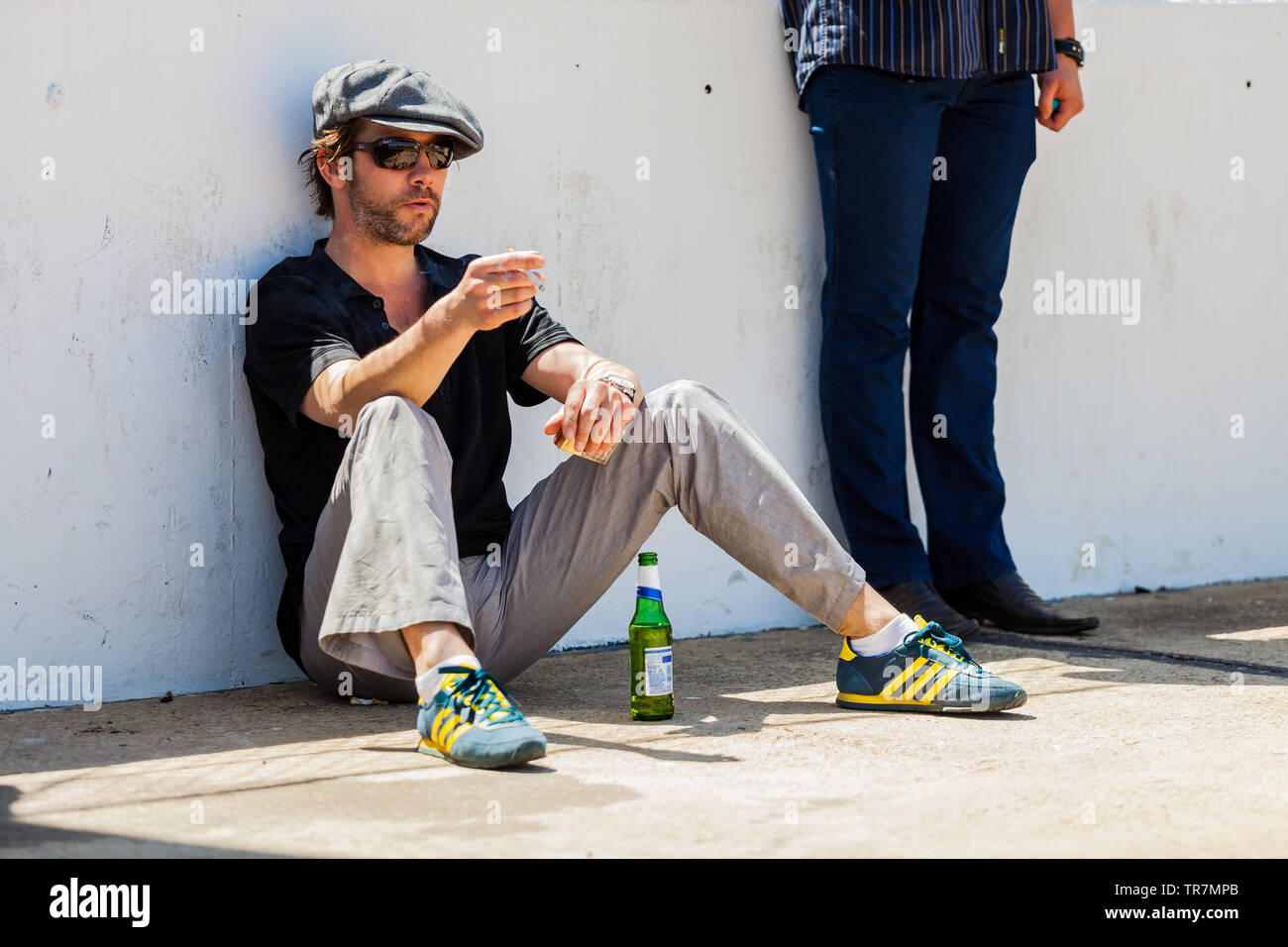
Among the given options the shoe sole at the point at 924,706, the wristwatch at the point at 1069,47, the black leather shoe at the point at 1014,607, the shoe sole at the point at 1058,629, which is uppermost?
the wristwatch at the point at 1069,47

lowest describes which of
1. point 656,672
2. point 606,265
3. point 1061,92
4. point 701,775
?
point 701,775

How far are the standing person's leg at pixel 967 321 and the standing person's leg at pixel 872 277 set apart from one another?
16 cm

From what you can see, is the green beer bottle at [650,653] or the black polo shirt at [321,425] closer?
the green beer bottle at [650,653]

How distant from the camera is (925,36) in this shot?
3.85 metres

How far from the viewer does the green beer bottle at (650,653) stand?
291 cm

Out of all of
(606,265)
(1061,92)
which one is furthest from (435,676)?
(1061,92)

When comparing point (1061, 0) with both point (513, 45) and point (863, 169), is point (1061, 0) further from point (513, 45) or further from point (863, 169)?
point (513, 45)

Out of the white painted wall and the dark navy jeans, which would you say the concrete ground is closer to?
the white painted wall

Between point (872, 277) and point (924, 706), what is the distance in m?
1.37

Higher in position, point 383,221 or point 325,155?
point 325,155

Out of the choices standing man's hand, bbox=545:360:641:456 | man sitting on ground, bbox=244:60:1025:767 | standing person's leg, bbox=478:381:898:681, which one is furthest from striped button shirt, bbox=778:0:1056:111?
standing man's hand, bbox=545:360:641:456

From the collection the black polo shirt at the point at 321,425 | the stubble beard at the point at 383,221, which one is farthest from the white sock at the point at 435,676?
the stubble beard at the point at 383,221

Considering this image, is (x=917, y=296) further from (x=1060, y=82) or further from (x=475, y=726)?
(x=475, y=726)

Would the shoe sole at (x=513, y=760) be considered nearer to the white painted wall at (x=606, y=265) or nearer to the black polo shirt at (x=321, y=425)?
the black polo shirt at (x=321, y=425)
